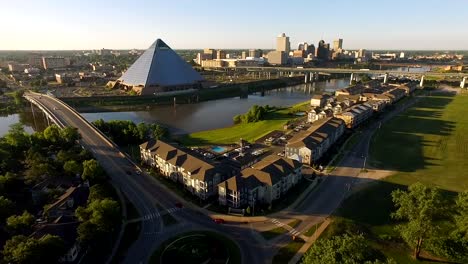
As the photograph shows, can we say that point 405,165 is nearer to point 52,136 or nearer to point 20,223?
Result: point 20,223

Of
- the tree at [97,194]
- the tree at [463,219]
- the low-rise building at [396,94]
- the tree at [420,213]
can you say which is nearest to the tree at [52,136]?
the tree at [97,194]

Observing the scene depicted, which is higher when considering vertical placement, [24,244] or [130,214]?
[24,244]

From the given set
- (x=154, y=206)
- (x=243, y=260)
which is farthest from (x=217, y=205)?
(x=243, y=260)

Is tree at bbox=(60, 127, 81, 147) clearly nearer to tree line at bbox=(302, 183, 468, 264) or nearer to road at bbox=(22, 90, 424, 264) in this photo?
road at bbox=(22, 90, 424, 264)

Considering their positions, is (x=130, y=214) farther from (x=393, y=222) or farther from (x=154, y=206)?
Answer: (x=393, y=222)

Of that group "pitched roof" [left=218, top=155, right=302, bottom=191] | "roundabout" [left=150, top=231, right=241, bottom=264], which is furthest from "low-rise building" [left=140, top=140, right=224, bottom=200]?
"roundabout" [left=150, top=231, right=241, bottom=264]

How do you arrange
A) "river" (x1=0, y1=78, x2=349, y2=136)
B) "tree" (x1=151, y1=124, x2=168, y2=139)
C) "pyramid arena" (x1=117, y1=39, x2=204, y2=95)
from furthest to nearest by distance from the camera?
"pyramid arena" (x1=117, y1=39, x2=204, y2=95) < "river" (x1=0, y1=78, x2=349, y2=136) < "tree" (x1=151, y1=124, x2=168, y2=139)
